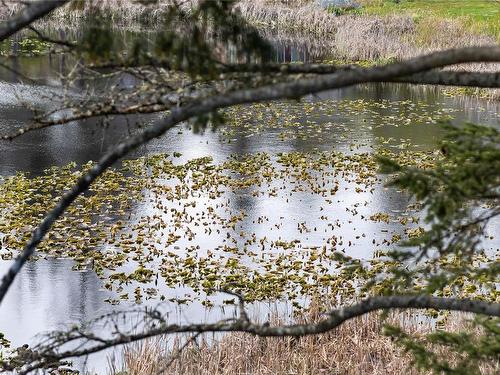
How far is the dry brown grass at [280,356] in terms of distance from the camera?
7.55m

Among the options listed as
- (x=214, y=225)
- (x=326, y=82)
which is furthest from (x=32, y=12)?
(x=214, y=225)

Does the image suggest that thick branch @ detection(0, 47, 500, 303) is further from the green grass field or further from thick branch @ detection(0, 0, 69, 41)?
the green grass field

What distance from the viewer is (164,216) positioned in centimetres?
1272

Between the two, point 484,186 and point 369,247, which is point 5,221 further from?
point 484,186

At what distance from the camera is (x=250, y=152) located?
1672cm

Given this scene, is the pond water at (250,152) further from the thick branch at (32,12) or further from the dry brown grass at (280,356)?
the thick branch at (32,12)

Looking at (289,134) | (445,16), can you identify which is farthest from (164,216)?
(445,16)

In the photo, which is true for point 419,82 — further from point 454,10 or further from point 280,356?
point 454,10

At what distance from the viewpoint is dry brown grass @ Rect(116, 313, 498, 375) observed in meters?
7.55

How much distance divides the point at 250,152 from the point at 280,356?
9116mm

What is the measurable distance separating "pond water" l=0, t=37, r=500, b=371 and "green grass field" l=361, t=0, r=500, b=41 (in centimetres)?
435

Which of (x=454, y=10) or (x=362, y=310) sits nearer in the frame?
(x=362, y=310)

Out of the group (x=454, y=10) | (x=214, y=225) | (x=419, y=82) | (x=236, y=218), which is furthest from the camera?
(x=454, y=10)

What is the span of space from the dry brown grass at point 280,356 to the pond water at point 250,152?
99 cm
